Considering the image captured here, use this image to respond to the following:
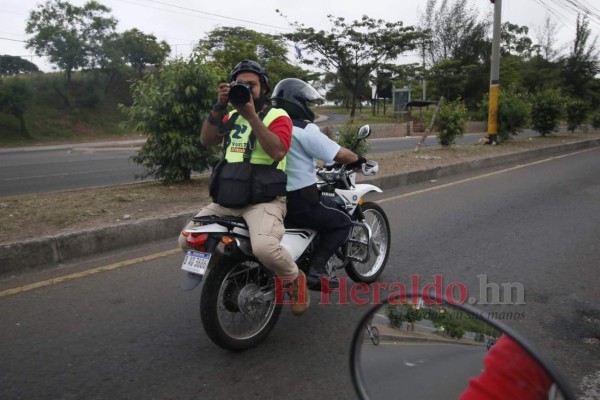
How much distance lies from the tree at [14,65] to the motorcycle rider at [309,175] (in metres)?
46.0

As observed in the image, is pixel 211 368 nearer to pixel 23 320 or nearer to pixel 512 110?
pixel 23 320

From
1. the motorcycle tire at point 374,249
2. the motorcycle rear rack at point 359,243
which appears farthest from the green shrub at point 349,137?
the motorcycle rear rack at point 359,243

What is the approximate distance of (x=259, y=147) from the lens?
116 inches

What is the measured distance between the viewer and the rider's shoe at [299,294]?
3139mm

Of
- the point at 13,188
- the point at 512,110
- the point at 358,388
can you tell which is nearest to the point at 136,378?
the point at 358,388

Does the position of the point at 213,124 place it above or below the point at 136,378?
above

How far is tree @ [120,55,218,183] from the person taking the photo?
7.51m

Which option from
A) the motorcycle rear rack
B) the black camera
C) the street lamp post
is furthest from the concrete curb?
the street lamp post

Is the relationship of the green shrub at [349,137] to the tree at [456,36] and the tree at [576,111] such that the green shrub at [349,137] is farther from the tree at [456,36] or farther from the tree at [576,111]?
the tree at [456,36]

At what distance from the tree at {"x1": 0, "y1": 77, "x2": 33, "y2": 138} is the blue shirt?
33637mm

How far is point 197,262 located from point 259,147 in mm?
741

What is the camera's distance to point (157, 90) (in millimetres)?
7691

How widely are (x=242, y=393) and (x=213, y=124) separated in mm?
→ 1539

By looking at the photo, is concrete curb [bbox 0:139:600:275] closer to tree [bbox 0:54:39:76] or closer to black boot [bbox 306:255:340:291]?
black boot [bbox 306:255:340:291]
